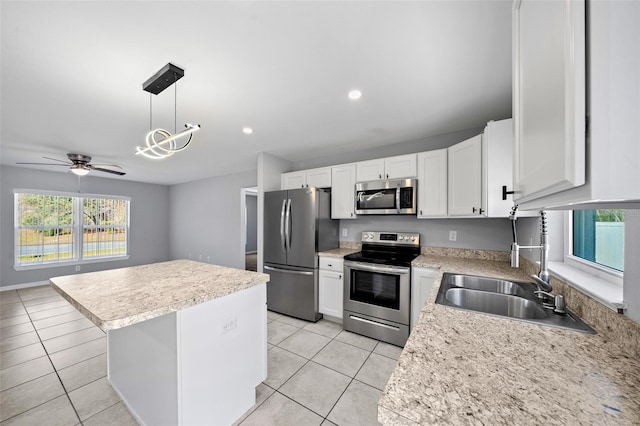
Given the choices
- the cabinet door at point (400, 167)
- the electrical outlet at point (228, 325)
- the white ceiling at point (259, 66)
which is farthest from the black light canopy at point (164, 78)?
the cabinet door at point (400, 167)

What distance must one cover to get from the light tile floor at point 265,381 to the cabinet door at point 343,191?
1502 millimetres

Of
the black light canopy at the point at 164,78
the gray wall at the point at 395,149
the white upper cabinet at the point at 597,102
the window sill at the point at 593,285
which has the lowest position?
the window sill at the point at 593,285

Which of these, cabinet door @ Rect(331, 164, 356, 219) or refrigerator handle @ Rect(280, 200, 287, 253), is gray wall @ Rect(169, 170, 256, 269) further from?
cabinet door @ Rect(331, 164, 356, 219)

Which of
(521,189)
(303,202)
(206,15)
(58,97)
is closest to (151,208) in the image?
(58,97)

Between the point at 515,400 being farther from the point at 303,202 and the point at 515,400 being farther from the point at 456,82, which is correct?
the point at 303,202

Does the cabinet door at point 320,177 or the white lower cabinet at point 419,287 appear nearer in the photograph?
the white lower cabinet at point 419,287

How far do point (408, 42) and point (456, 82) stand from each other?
2.27 feet

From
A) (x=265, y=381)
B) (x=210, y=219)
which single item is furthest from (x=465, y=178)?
(x=210, y=219)

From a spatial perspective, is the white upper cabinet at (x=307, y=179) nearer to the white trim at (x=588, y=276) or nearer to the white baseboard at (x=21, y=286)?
the white trim at (x=588, y=276)

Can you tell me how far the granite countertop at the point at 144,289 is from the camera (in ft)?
3.50

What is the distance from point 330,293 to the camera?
3.05 metres

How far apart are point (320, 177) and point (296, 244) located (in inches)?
41.6

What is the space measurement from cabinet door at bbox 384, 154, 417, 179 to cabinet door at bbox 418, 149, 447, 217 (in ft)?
0.26

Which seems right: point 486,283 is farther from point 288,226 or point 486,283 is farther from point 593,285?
point 288,226
